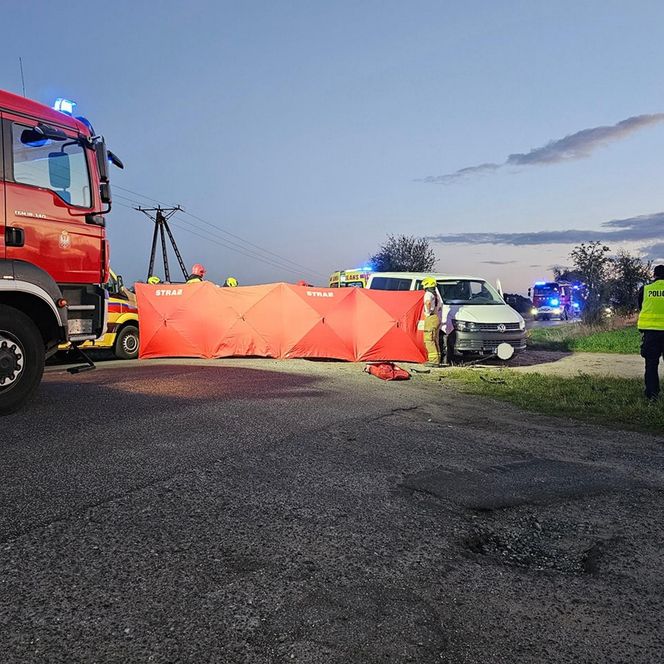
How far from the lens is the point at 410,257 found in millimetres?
42969

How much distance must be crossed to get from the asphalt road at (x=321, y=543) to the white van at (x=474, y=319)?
6415 millimetres

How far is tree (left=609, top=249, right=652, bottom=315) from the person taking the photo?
89.5ft

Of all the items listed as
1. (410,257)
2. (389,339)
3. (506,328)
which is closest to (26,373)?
(389,339)

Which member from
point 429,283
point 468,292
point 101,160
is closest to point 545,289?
point 468,292

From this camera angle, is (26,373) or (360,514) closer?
(360,514)

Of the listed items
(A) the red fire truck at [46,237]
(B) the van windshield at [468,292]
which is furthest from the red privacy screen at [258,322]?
(A) the red fire truck at [46,237]

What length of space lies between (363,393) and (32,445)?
15.4 feet

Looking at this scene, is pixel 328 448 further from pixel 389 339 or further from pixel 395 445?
pixel 389 339

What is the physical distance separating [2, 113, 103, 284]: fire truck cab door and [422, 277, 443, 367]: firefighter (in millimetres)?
7145

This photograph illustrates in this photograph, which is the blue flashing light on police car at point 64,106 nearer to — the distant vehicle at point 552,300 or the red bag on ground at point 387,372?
the red bag on ground at point 387,372

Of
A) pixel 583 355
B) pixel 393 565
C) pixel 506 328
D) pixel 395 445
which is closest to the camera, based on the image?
pixel 393 565

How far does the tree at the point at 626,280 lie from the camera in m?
27.3

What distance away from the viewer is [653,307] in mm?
8133

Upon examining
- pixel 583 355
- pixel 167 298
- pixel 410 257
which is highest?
pixel 410 257
